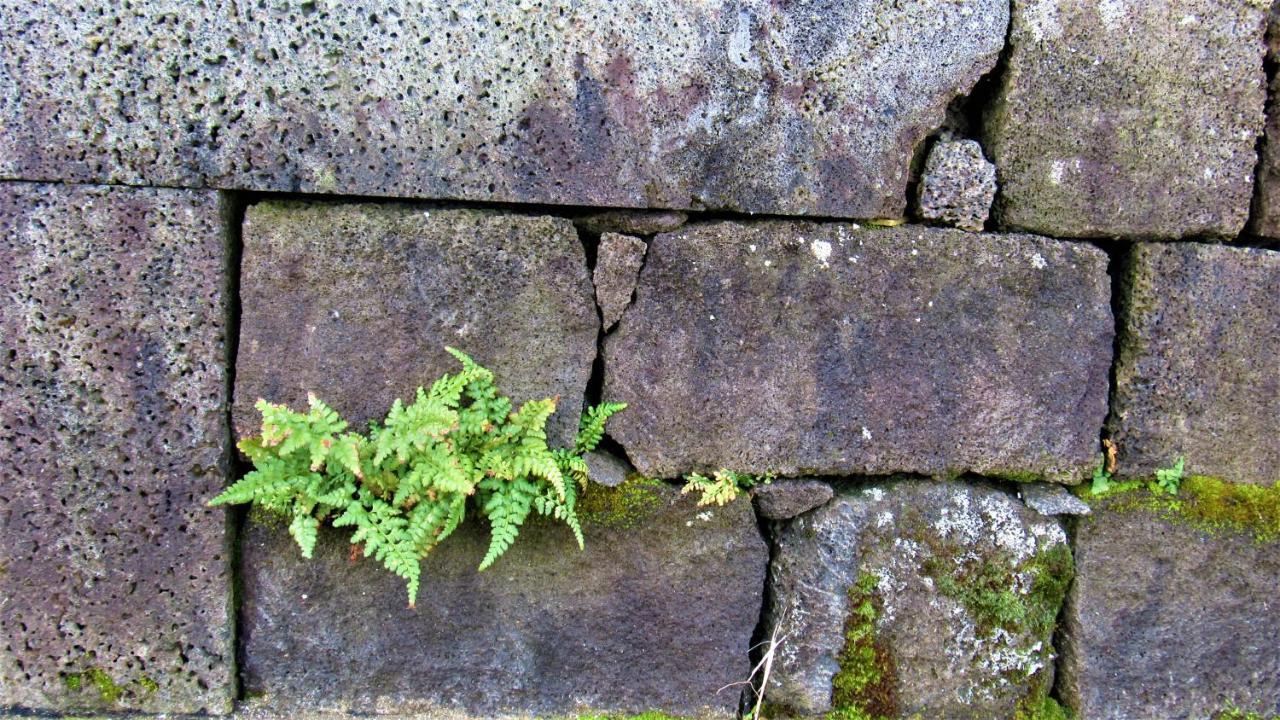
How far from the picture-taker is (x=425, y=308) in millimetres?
2613

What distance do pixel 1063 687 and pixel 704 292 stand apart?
2166 millimetres

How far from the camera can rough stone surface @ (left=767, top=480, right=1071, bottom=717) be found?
2.88 m

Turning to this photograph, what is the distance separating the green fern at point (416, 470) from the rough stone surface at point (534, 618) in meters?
0.19

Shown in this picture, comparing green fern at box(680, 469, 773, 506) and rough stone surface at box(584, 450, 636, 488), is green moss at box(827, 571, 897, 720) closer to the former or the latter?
green fern at box(680, 469, 773, 506)

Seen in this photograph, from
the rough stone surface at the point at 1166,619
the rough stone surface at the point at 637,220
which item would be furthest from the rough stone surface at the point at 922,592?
the rough stone surface at the point at 637,220

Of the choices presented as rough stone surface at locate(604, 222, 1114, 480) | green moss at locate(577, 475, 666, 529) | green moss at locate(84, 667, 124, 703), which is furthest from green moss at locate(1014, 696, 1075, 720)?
green moss at locate(84, 667, 124, 703)

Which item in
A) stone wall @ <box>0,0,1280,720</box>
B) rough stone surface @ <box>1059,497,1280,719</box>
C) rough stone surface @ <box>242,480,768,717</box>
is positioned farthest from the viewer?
rough stone surface @ <box>1059,497,1280,719</box>

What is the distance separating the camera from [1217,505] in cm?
290

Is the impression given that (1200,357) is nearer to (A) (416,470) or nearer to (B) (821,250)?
(B) (821,250)

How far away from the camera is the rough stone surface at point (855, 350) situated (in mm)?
2715

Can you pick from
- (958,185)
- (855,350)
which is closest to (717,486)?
(855,350)

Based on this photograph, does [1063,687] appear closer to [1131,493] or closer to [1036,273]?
[1131,493]

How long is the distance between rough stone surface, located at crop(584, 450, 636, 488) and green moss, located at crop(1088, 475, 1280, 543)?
1.90 m

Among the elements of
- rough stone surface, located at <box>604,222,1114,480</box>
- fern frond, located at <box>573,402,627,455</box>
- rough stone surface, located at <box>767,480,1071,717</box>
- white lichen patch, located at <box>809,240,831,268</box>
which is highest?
white lichen patch, located at <box>809,240,831,268</box>
